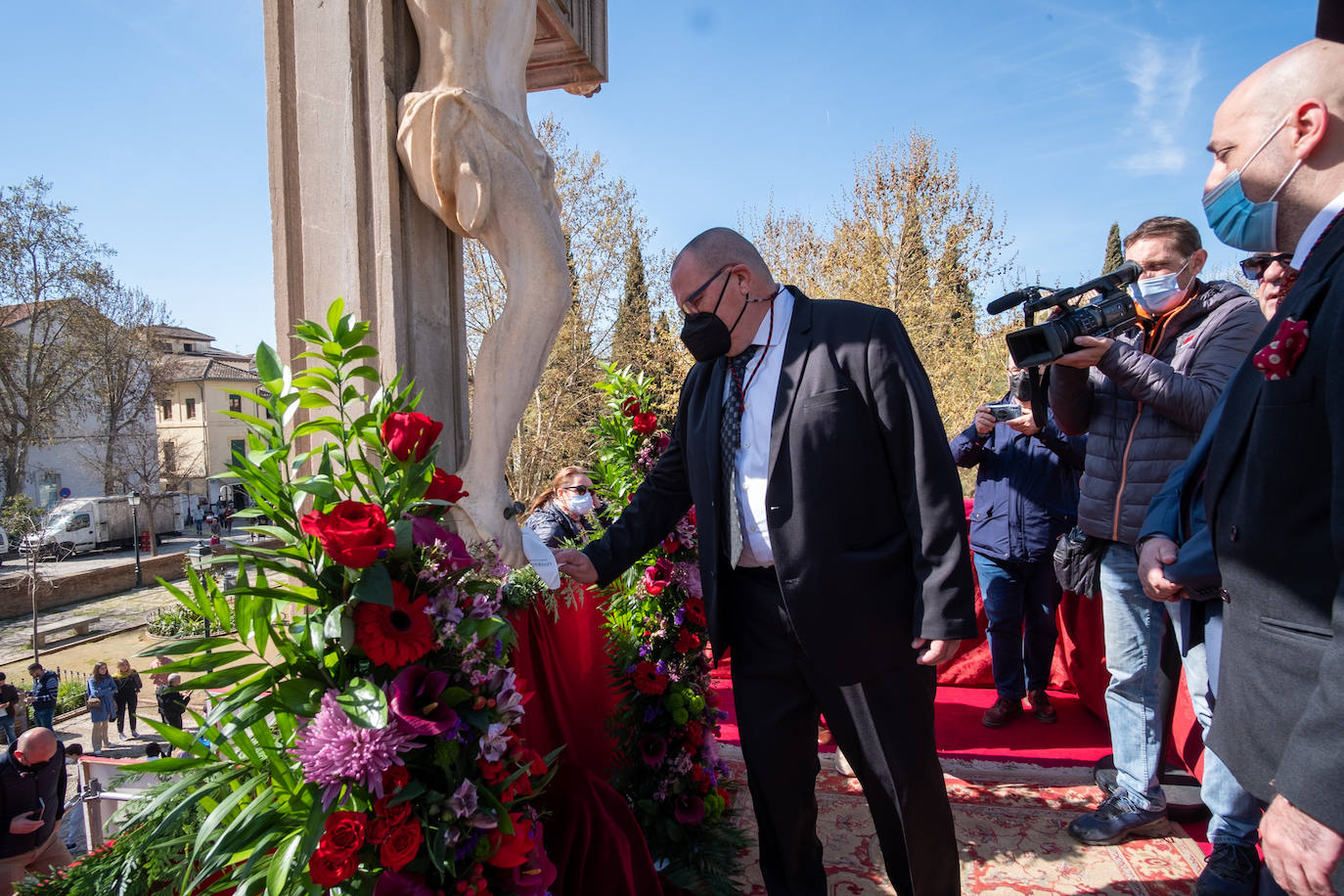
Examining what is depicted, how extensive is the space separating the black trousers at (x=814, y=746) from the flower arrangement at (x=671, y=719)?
461 millimetres

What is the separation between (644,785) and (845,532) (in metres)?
1.35

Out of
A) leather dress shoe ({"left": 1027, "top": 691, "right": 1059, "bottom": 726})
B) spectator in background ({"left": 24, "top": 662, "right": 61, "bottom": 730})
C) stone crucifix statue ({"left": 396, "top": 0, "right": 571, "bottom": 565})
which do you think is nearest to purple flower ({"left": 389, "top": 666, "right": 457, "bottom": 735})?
stone crucifix statue ({"left": 396, "top": 0, "right": 571, "bottom": 565})

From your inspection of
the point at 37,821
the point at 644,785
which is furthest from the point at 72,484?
the point at 644,785

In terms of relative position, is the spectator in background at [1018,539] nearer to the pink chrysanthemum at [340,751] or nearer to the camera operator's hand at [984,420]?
the camera operator's hand at [984,420]

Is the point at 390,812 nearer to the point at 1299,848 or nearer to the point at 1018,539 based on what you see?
the point at 1299,848

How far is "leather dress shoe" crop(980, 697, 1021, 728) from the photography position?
3.90 metres

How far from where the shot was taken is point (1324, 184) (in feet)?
4.11

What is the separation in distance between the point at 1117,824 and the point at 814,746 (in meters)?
1.41

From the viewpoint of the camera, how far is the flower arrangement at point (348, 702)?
3.91 ft

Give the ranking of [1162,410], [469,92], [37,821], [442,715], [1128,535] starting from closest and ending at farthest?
[442,715] < [469,92] < [1162,410] < [1128,535] < [37,821]

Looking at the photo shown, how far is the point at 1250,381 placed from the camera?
4.43 ft

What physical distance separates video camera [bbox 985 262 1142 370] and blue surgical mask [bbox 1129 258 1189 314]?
0.21m

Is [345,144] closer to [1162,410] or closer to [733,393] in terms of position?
[733,393]

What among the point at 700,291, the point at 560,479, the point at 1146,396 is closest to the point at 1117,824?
the point at 1146,396
